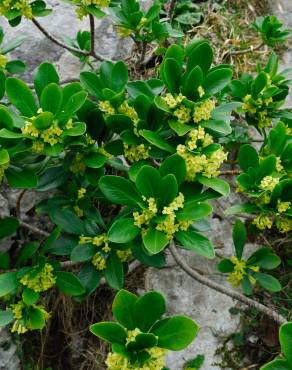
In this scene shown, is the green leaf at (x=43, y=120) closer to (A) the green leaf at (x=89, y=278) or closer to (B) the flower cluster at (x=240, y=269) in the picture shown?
(A) the green leaf at (x=89, y=278)

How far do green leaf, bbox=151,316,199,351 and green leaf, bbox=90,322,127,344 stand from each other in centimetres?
10

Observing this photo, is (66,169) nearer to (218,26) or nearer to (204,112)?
(204,112)

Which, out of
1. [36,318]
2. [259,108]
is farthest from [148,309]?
[259,108]

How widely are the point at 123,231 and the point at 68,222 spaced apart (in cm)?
39

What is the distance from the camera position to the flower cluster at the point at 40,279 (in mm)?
1614

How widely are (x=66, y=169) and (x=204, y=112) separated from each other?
1.91 feet

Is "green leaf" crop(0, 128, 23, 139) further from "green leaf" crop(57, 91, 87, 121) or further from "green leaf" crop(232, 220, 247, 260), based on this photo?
"green leaf" crop(232, 220, 247, 260)

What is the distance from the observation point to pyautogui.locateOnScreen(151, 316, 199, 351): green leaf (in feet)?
4.16

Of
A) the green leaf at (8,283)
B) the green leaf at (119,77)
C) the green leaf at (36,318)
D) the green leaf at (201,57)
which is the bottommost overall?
the green leaf at (36,318)

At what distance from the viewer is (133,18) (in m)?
2.08

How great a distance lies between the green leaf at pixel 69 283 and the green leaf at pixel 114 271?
109mm

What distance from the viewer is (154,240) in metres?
1.39

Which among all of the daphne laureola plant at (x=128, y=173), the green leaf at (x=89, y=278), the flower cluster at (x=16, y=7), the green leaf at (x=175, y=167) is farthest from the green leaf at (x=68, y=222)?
the flower cluster at (x=16, y=7)

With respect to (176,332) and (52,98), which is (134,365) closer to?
(176,332)
